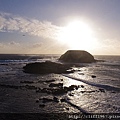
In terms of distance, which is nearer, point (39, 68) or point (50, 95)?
point (50, 95)

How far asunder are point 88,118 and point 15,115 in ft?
18.9

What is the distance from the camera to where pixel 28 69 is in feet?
186

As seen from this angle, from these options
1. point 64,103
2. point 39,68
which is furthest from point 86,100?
point 39,68

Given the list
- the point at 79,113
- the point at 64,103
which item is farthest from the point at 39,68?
the point at 79,113

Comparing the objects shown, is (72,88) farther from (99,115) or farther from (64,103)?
(99,115)

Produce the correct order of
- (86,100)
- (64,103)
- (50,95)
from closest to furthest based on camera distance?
(64,103)
(86,100)
(50,95)

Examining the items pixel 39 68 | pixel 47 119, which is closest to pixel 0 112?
pixel 47 119

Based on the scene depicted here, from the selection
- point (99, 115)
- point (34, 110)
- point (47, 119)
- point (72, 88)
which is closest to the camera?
point (47, 119)

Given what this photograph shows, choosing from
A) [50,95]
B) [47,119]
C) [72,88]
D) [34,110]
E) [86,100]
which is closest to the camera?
[47,119]

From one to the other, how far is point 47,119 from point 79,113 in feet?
9.79

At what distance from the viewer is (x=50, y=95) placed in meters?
23.0

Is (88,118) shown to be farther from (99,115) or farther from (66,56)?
(66,56)

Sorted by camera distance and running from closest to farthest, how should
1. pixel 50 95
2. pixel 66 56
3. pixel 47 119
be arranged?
pixel 47 119 < pixel 50 95 < pixel 66 56

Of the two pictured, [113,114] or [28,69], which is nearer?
[113,114]
